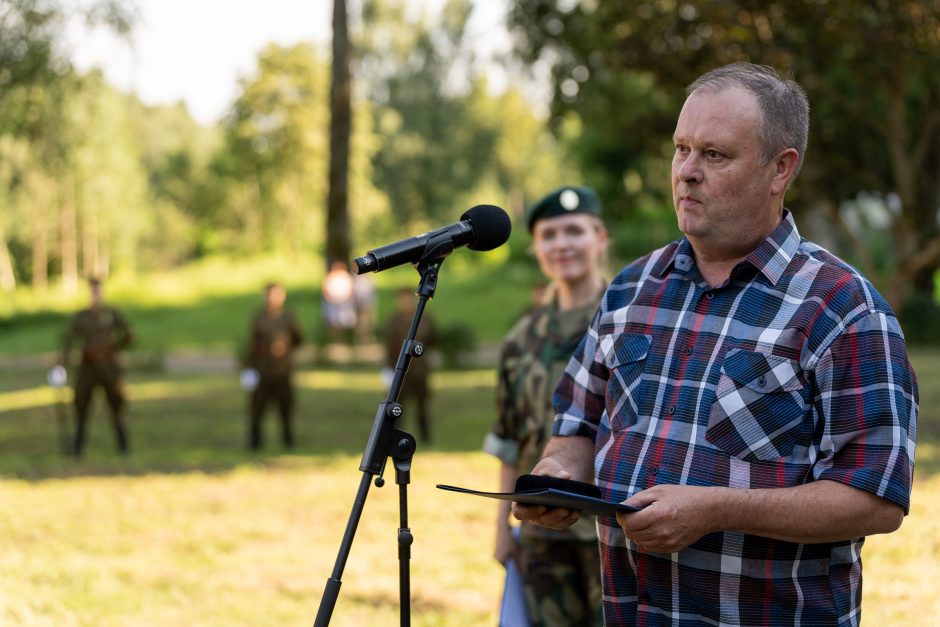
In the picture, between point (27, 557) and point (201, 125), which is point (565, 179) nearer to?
point (201, 125)

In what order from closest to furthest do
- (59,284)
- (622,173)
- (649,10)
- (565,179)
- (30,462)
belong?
(649,10)
(30,462)
(622,173)
(59,284)
(565,179)

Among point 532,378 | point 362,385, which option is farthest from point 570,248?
point 362,385

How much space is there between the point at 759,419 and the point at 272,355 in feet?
43.7

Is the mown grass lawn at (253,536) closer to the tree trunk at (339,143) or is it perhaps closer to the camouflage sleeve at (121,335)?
the camouflage sleeve at (121,335)

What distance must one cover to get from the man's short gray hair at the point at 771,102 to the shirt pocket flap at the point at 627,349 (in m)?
0.49

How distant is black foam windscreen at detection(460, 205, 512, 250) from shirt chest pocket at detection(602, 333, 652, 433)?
0.56 metres

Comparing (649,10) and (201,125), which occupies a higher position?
(201,125)

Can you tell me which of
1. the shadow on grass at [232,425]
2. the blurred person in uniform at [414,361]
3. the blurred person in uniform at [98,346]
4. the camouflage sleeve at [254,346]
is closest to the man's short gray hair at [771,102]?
the shadow on grass at [232,425]

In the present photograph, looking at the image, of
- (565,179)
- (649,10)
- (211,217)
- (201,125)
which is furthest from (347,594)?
(201,125)

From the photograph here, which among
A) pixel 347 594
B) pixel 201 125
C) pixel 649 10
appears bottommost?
pixel 347 594

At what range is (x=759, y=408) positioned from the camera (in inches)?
95.7

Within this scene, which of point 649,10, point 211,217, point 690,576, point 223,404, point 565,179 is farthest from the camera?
point 565,179

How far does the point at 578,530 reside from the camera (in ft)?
13.7

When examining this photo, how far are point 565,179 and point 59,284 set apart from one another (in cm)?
3732
